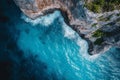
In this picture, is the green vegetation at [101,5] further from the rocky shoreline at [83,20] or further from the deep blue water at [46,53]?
the deep blue water at [46,53]

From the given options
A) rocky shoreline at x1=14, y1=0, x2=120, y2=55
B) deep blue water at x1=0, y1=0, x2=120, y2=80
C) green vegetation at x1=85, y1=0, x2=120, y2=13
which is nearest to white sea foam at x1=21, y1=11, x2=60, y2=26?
deep blue water at x1=0, y1=0, x2=120, y2=80

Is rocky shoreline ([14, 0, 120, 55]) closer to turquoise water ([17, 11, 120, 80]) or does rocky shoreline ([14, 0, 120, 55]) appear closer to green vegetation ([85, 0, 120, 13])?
green vegetation ([85, 0, 120, 13])

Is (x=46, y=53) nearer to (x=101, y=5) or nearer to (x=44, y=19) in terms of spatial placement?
(x=44, y=19)

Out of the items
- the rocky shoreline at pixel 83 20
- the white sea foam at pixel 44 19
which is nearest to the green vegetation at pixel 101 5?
the rocky shoreline at pixel 83 20

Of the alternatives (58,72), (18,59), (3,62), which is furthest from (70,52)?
(3,62)

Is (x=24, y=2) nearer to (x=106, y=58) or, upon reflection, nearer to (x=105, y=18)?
(x=105, y=18)

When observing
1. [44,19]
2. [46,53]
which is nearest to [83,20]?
[44,19]

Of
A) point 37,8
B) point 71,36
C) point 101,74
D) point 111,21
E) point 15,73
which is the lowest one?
point 15,73
